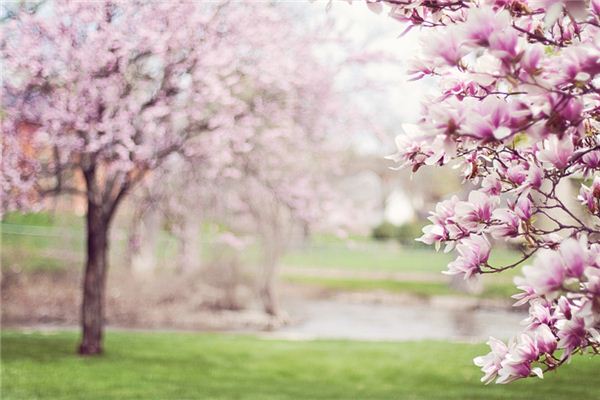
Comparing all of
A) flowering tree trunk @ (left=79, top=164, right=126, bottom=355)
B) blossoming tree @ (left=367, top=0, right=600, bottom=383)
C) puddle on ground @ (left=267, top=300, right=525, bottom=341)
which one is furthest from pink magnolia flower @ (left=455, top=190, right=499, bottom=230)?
puddle on ground @ (left=267, top=300, right=525, bottom=341)

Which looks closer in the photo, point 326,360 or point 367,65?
point 326,360

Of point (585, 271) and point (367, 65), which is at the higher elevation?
point (367, 65)

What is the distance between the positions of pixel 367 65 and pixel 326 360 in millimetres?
3995

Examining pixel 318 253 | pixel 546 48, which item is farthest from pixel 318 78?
pixel 318 253

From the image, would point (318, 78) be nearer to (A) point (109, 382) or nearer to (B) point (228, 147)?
(B) point (228, 147)

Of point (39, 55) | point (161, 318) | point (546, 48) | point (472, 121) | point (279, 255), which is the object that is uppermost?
point (39, 55)

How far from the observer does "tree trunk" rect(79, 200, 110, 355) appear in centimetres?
861

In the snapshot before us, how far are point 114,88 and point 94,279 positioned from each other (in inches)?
93.2

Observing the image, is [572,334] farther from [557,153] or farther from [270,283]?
[270,283]

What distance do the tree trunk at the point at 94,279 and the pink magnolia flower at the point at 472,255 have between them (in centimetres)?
668

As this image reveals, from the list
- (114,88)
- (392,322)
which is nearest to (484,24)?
(114,88)

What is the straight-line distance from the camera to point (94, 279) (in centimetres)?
873

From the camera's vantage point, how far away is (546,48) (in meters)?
2.39

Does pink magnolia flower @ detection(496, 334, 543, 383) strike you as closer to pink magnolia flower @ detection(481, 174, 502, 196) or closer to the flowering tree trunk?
pink magnolia flower @ detection(481, 174, 502, 196)
